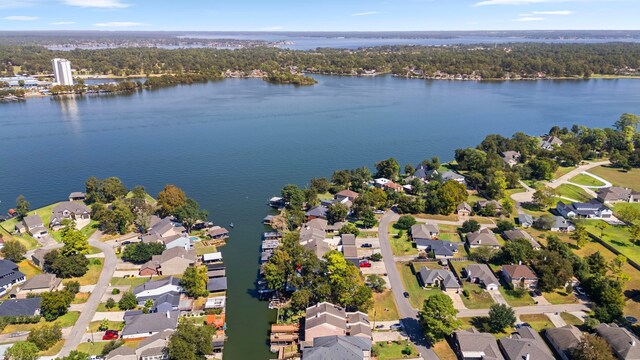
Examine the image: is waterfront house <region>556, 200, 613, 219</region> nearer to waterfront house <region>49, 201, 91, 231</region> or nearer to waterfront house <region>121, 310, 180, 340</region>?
waterfront house <region>121, 310, 180, 340</region>

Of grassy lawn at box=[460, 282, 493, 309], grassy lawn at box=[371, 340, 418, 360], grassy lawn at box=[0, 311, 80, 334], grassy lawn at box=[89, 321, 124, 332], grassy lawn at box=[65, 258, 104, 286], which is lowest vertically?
grassy lawn at box=[371, 340, 418, 360]

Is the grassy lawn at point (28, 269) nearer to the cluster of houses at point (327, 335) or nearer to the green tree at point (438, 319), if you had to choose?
the cluster of houses at point (327, 335)

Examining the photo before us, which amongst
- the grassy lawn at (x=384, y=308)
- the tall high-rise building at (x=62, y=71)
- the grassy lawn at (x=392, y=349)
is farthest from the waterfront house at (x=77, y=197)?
the tall high-rise building at (x=62, y=71)

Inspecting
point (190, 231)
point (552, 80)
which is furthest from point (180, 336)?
point (552, 80)

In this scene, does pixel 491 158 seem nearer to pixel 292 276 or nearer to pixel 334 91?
pixel 292 276

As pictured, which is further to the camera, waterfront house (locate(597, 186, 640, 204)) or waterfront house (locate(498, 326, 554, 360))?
waterfront house (locate(597, 186, 640, 204))

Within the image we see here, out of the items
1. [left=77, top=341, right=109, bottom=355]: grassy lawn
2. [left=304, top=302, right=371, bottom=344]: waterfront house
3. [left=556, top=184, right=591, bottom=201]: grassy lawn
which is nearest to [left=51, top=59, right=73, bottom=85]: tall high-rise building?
[left=77, top=341, right=109, bottom=355]: grassy lawn

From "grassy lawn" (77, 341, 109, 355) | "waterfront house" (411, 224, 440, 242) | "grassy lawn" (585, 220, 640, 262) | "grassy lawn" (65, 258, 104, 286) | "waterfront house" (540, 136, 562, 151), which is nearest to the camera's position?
"grassy lawn" (77, 341, 109, 355)
